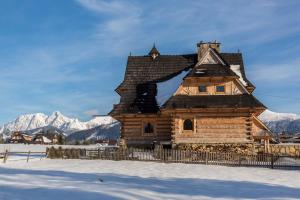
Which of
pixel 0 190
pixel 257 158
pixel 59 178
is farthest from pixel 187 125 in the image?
pixel 0 190

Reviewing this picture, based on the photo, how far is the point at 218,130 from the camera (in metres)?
33.9

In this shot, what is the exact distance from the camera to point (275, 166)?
27.8 meters

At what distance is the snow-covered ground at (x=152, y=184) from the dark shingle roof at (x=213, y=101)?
834cm

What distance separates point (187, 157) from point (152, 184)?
477 inches

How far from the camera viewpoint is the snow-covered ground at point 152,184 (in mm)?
15289

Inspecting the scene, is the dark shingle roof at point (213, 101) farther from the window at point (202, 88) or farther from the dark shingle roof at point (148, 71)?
the dark shingle roof at point (148, 71)

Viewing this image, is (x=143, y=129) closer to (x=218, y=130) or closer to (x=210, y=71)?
(x=218, y=130)

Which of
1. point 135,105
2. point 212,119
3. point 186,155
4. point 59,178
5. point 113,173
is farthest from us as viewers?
point 135,105

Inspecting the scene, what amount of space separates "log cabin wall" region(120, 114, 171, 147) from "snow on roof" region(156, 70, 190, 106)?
4.78ft

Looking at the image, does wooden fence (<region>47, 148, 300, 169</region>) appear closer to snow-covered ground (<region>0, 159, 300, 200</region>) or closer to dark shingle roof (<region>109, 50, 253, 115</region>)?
snow-covered ground (<region>0, 159, 300, 200</region>)

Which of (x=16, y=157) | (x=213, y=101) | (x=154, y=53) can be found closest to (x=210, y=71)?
(x=213, y=101)

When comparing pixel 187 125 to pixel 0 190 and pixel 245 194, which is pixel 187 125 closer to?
pixel 245 194

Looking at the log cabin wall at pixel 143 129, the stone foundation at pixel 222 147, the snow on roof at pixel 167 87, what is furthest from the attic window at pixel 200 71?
the stone foundation at pixel 222 147

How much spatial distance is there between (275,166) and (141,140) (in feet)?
41.4
